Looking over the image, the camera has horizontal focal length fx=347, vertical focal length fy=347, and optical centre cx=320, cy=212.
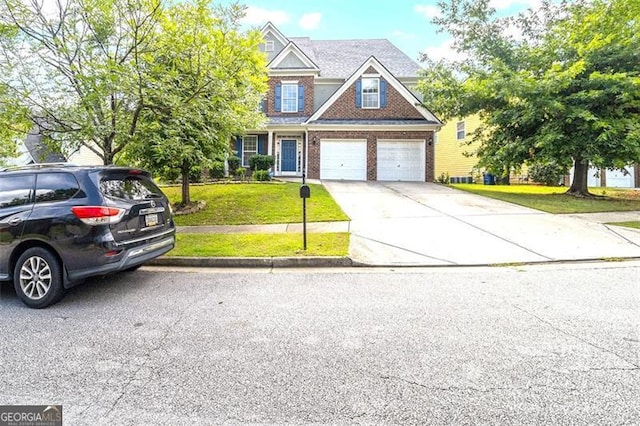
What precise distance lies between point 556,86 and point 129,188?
13.8 m

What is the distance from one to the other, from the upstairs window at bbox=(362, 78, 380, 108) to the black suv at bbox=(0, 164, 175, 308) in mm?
16740

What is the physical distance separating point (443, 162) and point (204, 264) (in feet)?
76.5

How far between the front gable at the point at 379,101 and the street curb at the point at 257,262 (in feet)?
47.9

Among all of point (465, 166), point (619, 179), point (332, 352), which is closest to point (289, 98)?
point (465, 166)

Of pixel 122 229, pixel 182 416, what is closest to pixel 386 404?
pixel 182 416

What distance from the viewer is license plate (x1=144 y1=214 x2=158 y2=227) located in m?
4.91

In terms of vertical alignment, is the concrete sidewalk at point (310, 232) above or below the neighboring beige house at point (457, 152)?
below

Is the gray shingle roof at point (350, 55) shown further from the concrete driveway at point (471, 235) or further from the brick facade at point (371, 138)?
the concrete driveway at point (471, 235)

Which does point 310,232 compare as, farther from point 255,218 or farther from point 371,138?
point 371,138

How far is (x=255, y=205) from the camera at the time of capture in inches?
466

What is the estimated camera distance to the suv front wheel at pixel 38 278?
4.24m

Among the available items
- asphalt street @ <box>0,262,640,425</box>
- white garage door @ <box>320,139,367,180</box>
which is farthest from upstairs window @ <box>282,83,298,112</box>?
asphalt street @ <box>0,262,640,425</box>

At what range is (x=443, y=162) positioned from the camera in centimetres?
2602

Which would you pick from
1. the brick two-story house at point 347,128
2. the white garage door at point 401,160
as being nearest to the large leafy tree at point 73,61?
the brick two-story house at point 347,128
